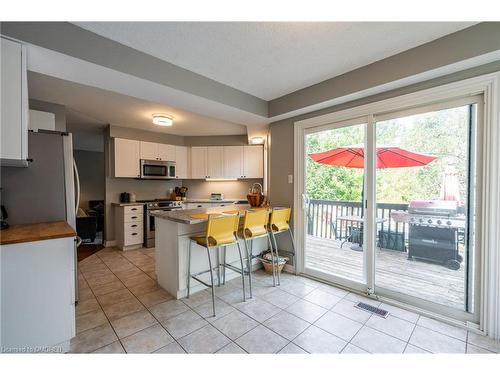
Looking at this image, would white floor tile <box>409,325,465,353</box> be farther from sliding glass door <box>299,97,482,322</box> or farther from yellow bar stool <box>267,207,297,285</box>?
yellow bar stool <box>267,207,297,285</box>

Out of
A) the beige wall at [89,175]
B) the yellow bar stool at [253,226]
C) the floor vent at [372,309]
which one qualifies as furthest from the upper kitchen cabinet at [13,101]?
the beige wall at [89,175]

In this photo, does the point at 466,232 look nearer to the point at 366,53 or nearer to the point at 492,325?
the point at 492,325

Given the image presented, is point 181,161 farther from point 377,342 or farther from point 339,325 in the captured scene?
point 377,342

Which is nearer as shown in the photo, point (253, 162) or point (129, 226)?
point (129, 226)

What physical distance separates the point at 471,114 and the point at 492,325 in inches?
68.8

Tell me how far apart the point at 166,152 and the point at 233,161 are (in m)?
1.53

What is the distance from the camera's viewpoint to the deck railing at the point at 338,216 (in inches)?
90.8

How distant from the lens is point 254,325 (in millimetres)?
1869

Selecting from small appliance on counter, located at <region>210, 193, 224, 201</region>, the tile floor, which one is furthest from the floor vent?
small appliance on counter, located at <region>210, 193, 224, 201</region>

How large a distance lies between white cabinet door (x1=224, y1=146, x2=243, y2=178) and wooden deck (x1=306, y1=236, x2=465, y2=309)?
2522 millimetres

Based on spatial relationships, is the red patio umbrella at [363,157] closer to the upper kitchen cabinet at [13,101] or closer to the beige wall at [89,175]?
the upper kitchen cabinet at [13,101]

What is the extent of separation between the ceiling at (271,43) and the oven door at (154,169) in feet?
9.47

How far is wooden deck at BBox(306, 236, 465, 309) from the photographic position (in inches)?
78.4

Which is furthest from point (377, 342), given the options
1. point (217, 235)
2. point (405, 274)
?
point (217, 235)
